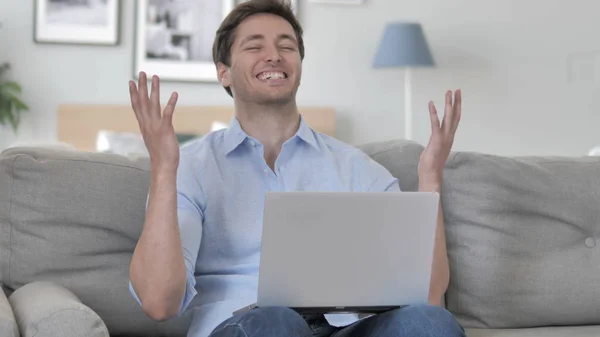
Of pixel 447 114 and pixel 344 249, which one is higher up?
pixel 447 114

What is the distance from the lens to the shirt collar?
1989 millimetres

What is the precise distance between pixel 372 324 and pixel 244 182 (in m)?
0.48

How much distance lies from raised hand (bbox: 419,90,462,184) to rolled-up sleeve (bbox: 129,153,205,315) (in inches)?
19.1

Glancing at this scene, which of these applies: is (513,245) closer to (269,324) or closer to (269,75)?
(269,75)

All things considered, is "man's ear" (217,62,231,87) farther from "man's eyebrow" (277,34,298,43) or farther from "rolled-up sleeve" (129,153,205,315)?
"rolled-up sleeve" (129,153,205,315)

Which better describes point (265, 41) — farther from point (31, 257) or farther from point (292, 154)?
point (31, 257)

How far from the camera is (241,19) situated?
7.14ft

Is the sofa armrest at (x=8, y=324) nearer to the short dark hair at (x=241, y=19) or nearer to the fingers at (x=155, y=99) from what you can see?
the fingers at (x=155, y=99)

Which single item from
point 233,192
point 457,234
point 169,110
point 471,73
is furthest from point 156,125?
point 471,73

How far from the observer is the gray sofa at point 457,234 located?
1958 millimetres

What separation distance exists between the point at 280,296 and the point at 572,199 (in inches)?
38.0

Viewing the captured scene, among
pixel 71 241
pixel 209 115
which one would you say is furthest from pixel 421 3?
pixel 71 241

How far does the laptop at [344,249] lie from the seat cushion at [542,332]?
525mm

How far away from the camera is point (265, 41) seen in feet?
7.07
